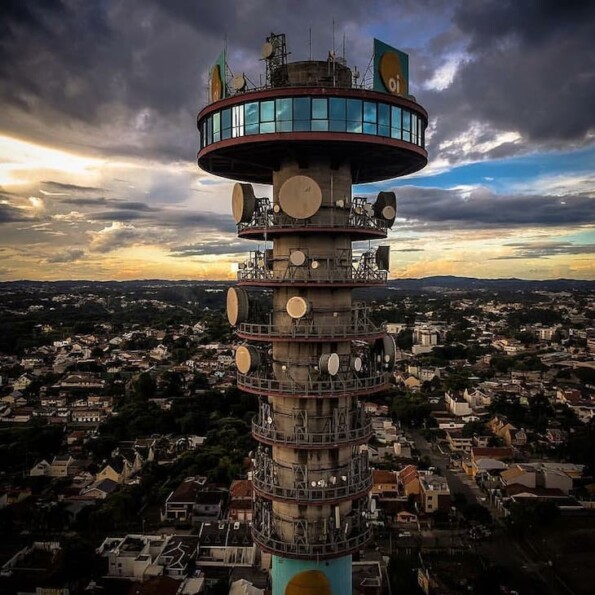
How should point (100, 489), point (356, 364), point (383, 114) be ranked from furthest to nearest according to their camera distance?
point (100, 489), point (356, 364), point (383, 114)

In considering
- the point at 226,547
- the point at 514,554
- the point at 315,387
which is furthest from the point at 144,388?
the point at 315,387

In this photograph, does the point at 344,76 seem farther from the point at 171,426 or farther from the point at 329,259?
the point at 171,426

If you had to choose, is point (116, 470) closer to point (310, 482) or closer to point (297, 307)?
point (310, 482)

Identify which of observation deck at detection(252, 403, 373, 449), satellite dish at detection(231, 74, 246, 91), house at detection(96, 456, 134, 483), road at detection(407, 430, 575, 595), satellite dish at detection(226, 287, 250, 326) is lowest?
road at detection(407, 430, 575, 595)

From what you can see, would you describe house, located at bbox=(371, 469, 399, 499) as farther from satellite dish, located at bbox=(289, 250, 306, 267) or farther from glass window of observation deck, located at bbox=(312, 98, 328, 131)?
glass window of observation deck, located at bbox=(312, 98, 328, 131)

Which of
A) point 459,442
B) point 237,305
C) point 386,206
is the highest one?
point 386,206

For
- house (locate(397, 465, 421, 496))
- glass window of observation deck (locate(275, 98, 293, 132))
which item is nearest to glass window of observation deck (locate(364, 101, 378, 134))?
glass window of observation deck (locate(275, 98, 293, 132))

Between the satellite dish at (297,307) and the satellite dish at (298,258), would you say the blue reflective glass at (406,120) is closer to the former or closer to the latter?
the satellite dish at (298,258)
